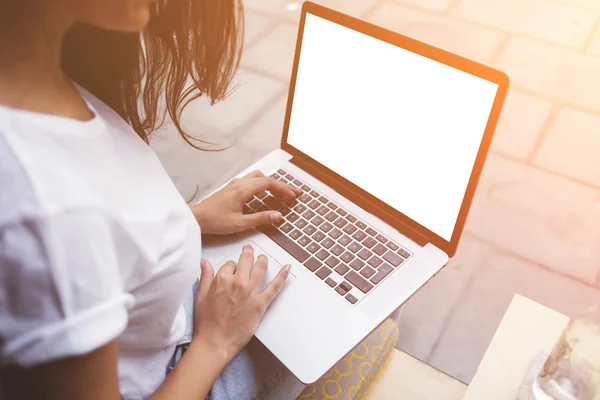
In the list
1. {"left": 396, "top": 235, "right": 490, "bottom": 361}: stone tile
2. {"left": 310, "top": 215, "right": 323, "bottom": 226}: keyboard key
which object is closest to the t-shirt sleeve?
{"left": 310, "top": 215, "right": 323, "bottom": 226}: keyboard key

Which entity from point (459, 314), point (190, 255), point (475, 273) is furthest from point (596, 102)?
point (190, 255)

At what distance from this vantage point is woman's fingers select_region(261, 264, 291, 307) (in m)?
0.78

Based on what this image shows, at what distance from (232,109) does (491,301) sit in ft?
3.78

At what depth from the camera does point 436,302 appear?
54.2 inches

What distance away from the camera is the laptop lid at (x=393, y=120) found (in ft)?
2.43

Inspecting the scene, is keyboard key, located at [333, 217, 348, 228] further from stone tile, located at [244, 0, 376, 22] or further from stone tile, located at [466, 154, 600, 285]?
stone tile, located at [244, 0, 376, 22]

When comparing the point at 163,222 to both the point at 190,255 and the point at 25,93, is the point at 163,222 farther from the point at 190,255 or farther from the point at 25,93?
the point at 25,93

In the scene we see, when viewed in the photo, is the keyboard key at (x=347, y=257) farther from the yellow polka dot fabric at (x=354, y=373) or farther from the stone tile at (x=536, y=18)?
the stone tile at (x=536, y=18)

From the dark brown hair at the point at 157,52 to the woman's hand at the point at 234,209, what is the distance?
174 millimetres

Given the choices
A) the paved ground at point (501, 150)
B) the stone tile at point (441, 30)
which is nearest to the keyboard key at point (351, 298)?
the paved ground at point (501, 150)

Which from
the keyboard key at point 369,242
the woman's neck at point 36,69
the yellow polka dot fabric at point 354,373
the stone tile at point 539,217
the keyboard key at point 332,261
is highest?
the woman's neck at point 36,69

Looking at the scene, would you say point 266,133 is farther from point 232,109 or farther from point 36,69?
point 36,69

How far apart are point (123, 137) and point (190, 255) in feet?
0.53

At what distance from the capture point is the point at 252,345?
2.63ft
